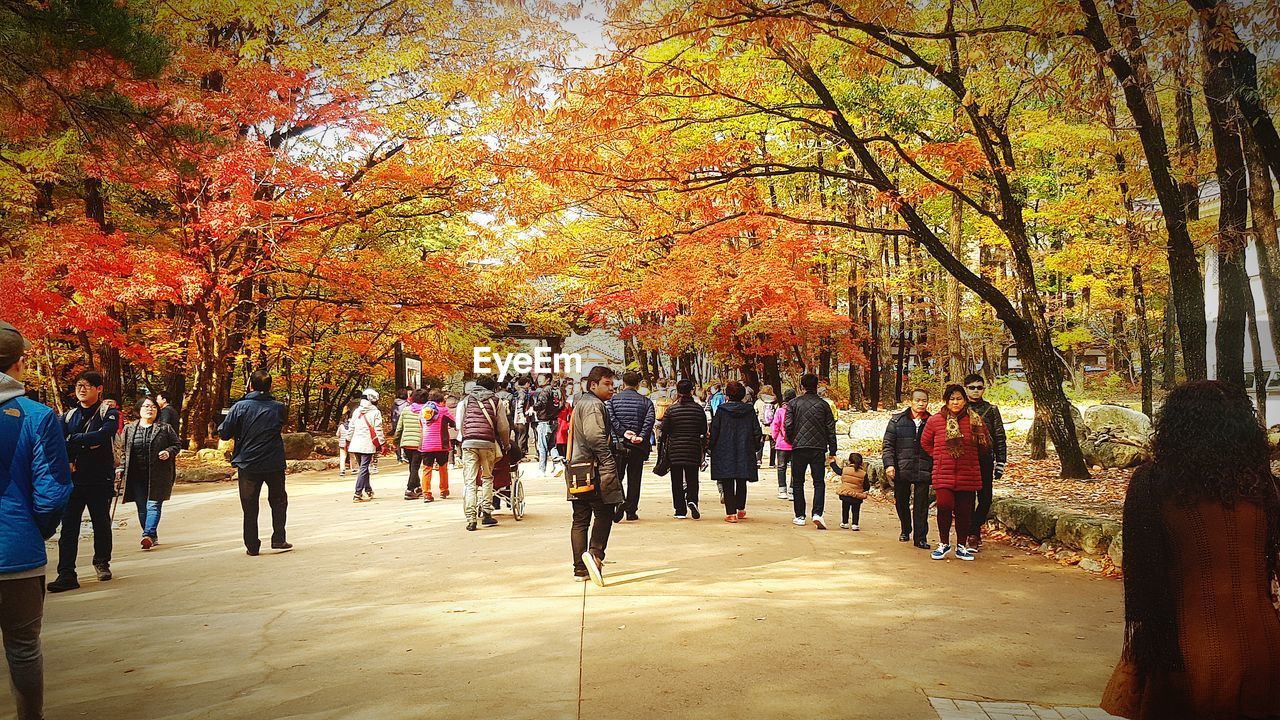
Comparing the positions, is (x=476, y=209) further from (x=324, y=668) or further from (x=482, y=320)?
(x=324, y=668)

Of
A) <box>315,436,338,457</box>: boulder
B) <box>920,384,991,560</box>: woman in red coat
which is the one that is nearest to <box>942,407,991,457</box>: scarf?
<box>920,384,991,560</box>: woman in red coat

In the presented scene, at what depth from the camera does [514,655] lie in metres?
4.65

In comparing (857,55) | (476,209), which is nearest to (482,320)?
(476,209)

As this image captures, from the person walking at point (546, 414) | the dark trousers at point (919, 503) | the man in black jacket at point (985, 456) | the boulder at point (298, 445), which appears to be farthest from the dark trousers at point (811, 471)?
the boulder at point (298, 445)

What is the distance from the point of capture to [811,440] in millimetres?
9750

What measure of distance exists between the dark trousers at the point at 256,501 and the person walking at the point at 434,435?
12.2 feet

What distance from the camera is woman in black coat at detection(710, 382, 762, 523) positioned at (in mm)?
10047

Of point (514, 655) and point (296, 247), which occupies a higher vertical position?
point (296, 247)

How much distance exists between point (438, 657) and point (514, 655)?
440mm

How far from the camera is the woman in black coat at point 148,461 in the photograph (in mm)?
8320

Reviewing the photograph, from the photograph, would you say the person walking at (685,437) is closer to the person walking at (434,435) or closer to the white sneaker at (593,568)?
the white sneaker at (593,568)

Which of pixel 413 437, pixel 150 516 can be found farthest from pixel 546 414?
pixel 150 516

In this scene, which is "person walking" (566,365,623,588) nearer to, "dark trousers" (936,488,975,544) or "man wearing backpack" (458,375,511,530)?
"man wearing backpack" (458,375,511,530)

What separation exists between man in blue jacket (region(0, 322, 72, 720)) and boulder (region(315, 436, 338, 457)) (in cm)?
1882
